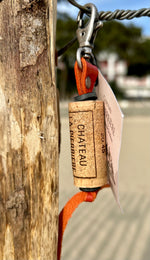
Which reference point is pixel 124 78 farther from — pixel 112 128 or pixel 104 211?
pixel 112 128

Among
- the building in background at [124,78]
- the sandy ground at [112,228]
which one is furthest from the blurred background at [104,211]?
the building in background at [124,78]

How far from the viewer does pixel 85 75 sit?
0.73 m

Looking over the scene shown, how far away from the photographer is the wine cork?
2.42 ft

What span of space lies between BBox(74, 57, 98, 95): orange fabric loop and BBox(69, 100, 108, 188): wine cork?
0.04m

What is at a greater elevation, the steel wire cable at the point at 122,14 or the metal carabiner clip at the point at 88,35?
the steel wire cable at the point at 122,14

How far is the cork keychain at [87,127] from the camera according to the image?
2.42ft

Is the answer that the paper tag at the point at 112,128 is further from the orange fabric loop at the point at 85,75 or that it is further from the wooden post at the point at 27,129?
the wooden post at the point at 27,129

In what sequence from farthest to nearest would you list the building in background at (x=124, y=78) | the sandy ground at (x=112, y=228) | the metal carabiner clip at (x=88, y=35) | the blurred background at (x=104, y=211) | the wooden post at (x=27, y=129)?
the building in background at (x=124, y=78)
the sandy ground at (x=112, y=228)
the blurred background at (x=104, y=211)
the metal carabiner clip at (x=88, y=35)
the wooden post at (x=27, y=129)

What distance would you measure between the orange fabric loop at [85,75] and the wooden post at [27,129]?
0.08 metres

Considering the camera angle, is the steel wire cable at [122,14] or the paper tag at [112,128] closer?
the paper tag at [112,128]

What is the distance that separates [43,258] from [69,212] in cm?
13

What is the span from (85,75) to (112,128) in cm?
14

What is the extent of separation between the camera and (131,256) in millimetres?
2463

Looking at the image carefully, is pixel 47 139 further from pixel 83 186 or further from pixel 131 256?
pixel 131 256
